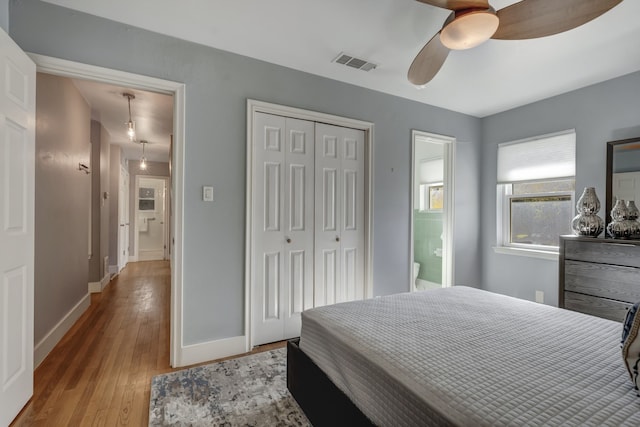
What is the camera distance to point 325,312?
1.70 meters

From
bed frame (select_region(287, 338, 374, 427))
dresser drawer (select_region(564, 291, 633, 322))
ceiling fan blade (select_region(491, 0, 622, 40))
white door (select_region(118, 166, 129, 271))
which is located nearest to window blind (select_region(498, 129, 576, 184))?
dresser drawer (select_region(564, 291, 633, 322))

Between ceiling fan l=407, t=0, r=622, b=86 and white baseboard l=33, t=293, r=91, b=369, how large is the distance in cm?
354

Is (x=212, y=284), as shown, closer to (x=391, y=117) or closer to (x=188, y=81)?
(x=188, y=81)

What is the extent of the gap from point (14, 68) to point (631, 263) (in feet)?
14.2

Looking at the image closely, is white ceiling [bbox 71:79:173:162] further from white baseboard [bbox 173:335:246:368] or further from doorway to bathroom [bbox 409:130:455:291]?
doorway to bathroom [bbox 409:130:455:291]

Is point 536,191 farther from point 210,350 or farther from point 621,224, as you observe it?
point 210,350

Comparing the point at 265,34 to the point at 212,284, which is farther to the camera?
the point at 212,284

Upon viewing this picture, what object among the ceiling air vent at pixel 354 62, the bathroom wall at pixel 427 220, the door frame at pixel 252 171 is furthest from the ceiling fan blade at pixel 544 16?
the bathroom wall at pixel 427 220

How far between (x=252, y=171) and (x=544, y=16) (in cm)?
214

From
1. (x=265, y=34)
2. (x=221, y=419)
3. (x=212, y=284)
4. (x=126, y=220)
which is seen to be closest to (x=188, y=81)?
(x=265, y=34)

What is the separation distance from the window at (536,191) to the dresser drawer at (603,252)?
81 centimetres

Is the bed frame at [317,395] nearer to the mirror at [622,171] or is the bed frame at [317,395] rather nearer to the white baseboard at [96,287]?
the mirror at [622,171]

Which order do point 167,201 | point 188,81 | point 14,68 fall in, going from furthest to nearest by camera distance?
point 167,201
point 188,81
point 14,68

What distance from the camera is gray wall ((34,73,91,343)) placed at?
2.49 metres
